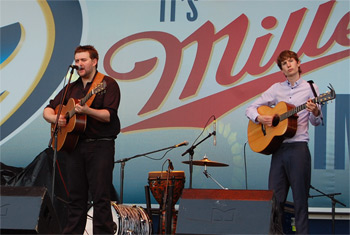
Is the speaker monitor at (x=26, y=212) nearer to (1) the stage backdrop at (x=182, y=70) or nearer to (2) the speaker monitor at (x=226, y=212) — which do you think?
(2) the speaker monitor at (x=226, y=212)

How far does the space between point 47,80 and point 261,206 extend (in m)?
4.26

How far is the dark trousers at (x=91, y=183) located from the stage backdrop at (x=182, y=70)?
89.0 inches

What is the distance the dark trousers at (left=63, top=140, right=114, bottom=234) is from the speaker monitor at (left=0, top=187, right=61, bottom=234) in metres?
0.30

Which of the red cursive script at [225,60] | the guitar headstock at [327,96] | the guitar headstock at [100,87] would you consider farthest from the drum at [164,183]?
the guitar headstock at [327,96]

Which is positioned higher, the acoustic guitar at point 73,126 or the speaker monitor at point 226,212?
the acoustic guitar at point 73,126

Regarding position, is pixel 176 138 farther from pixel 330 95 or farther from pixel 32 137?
pixel 330 95

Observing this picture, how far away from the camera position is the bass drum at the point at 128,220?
5.92 meters

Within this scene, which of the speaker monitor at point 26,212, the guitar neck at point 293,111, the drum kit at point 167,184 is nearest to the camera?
the speaker monitor at point 26,212

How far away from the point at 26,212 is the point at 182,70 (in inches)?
135

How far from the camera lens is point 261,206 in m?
4.07

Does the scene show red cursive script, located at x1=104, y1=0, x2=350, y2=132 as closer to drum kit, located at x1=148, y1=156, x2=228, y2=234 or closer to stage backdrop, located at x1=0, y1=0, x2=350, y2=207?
stage backdrop, located at x1=0, y1=0, x2=350, y2=207

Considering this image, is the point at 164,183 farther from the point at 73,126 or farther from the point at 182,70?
the point at 73,126

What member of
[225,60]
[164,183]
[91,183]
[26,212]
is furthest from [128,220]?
[225,60]

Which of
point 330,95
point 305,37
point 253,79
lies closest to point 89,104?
point 330,95
